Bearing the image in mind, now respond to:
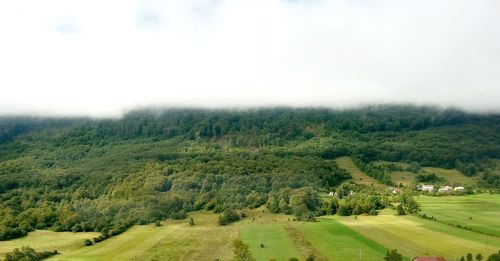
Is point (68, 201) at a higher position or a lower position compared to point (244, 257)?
lower

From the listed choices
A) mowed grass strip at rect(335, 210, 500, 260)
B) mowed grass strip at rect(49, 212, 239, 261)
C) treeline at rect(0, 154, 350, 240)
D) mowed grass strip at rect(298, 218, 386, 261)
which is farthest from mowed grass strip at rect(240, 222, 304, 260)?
treeline at rect(0, 154, 350, 240)

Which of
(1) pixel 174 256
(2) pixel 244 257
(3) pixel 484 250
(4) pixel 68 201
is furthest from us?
(4) pixel 68 201

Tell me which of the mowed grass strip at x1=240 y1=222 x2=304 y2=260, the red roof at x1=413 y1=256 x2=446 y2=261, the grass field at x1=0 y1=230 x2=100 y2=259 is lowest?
the grass field at x1=0 y1=230 x2=100 y2=259

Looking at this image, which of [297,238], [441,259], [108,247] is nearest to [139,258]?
[108,247]

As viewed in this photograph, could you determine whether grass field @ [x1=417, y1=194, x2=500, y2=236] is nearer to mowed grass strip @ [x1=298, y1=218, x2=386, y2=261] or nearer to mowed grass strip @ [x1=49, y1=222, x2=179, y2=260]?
mowed grass strip @ [x1=298, y1=218, x2=386, y2=261]

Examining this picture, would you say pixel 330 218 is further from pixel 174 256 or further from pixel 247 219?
pixel 174 256

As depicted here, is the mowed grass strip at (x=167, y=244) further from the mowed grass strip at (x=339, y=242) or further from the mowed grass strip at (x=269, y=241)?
the mowed grass strip at (x=339, y=242)

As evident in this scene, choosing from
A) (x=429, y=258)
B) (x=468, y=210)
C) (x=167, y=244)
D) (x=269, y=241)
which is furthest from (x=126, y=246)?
(x=468, y=210)
